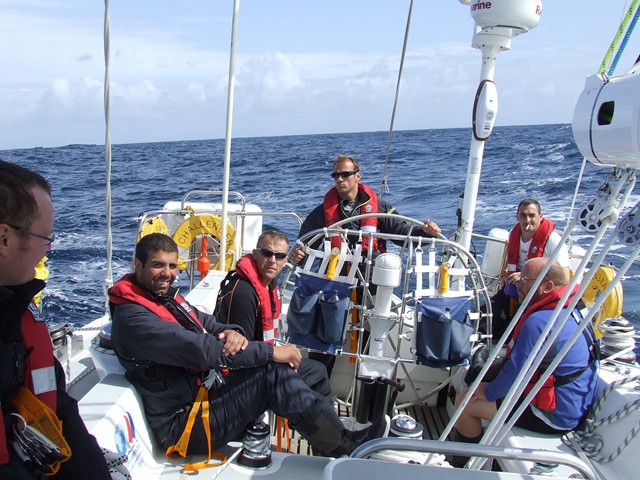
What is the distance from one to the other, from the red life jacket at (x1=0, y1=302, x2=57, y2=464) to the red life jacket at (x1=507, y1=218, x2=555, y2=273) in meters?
4.10

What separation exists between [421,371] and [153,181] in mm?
19780

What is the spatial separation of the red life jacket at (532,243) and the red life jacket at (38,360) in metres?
4.10

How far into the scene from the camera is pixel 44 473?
1.43 meters

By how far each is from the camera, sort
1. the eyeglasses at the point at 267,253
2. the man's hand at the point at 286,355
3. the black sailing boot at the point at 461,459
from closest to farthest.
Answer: the man's hand at the point at 286,355, the black sailing boot at the point at 461,459, the eyeglasses at the point at 267,253

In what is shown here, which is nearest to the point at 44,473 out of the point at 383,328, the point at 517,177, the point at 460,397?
the point at 383,328

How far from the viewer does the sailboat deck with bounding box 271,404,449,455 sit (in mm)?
3621

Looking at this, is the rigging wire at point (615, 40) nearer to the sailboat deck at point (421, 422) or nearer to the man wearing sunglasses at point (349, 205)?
the man wearing sunglasses at point (349, 205)

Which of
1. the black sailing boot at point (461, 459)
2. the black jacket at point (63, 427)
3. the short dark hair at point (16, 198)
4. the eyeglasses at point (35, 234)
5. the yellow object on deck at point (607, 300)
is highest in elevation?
the short dark hair at point (16, 198)

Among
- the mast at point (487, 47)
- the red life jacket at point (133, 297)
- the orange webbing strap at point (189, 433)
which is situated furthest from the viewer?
the mast at point (487, 47)

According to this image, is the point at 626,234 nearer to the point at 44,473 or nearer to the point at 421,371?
the point at 44,473

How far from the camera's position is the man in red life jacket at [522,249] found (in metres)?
4.59

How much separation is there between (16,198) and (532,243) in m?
4.33

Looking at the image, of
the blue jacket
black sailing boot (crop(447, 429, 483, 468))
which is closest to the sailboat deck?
black sailing boot (crop(447, 429, 483, 468))

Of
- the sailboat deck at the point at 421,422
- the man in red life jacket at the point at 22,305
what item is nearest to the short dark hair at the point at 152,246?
the man in red life jacket at the point at 22,305
